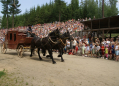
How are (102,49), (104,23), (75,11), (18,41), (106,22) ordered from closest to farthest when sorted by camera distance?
(18,41), (102,49), (106,22), (104,23), (75,11)

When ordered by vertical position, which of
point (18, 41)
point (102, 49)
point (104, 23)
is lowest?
point (102, 49)

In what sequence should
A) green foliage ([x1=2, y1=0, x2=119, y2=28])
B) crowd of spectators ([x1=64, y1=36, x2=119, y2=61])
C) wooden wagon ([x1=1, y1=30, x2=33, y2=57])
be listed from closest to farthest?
crowd of spectators ([x1=64, y1=36, x2=119, y2=61]) < wooden wagon ([x1=1, y1=30, x2=33, y2=57]) < green foliage ([x1=2, y1=0, x2=119, y2=28])

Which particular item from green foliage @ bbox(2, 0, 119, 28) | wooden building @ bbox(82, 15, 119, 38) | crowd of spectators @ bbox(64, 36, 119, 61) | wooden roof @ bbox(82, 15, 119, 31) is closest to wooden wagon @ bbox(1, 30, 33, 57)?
crowd of spectators @ bbox(64, 36, 119, 61)

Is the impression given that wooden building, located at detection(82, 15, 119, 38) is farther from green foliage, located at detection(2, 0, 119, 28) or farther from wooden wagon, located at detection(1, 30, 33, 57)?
green foliage, located at detection(2, 0, 119, 28)

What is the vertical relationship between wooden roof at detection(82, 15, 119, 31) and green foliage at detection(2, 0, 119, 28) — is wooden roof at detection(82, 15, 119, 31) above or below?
below

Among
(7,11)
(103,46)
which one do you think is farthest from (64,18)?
(103,46)

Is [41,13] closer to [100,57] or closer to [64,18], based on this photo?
[64,18]

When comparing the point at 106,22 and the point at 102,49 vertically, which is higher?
the point at 106,22

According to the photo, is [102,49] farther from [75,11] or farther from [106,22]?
[75,11]

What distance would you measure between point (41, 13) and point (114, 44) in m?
48.3

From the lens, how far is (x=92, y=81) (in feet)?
15.9

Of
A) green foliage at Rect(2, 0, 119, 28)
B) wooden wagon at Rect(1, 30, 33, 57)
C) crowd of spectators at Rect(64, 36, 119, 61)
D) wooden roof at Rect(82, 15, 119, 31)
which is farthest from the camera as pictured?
green foliage at Rect(2, 0, 119, 28)

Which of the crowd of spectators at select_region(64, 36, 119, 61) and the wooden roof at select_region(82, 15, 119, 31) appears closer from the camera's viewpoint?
the crowd of spectators at select_region(64, 36, 119, 61)

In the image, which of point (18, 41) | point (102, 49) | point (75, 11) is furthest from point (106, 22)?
point (75, 11)
